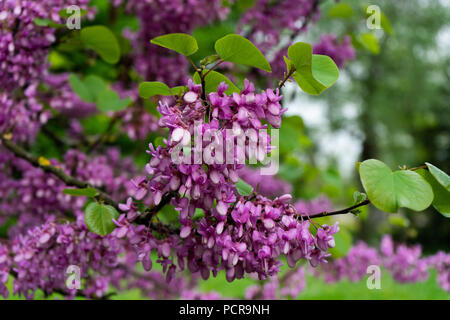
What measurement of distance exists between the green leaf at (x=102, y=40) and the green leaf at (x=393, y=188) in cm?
80

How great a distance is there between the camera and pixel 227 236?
26.8 inches

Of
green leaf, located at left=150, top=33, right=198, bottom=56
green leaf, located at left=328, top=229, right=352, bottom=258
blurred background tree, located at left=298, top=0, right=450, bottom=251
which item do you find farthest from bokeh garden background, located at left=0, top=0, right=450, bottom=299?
blurred background tree, located at left=298, top=0, right=450, bottom=251

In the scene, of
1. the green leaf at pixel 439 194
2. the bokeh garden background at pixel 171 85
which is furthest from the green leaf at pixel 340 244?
the green leaf at pixel 439 194

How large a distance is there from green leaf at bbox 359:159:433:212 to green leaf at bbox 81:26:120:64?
0.80 metres

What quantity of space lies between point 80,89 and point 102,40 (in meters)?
0.29

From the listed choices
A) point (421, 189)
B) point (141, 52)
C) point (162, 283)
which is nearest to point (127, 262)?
point (162, 283)

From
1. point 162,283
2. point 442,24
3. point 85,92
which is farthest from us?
point 442,24

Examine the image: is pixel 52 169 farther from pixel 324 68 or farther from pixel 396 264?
pixel 396 264

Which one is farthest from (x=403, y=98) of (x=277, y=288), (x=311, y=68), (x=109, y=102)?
(x=311, y=68)

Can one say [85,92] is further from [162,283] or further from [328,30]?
[328,30]

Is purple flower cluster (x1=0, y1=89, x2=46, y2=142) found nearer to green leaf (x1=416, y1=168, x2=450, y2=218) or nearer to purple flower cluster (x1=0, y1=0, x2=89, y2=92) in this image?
purple flower cluster (x1=0, y1=0, x2=89, y2=92)

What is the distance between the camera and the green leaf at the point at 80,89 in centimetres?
134

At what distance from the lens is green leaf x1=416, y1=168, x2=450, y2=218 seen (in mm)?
694
